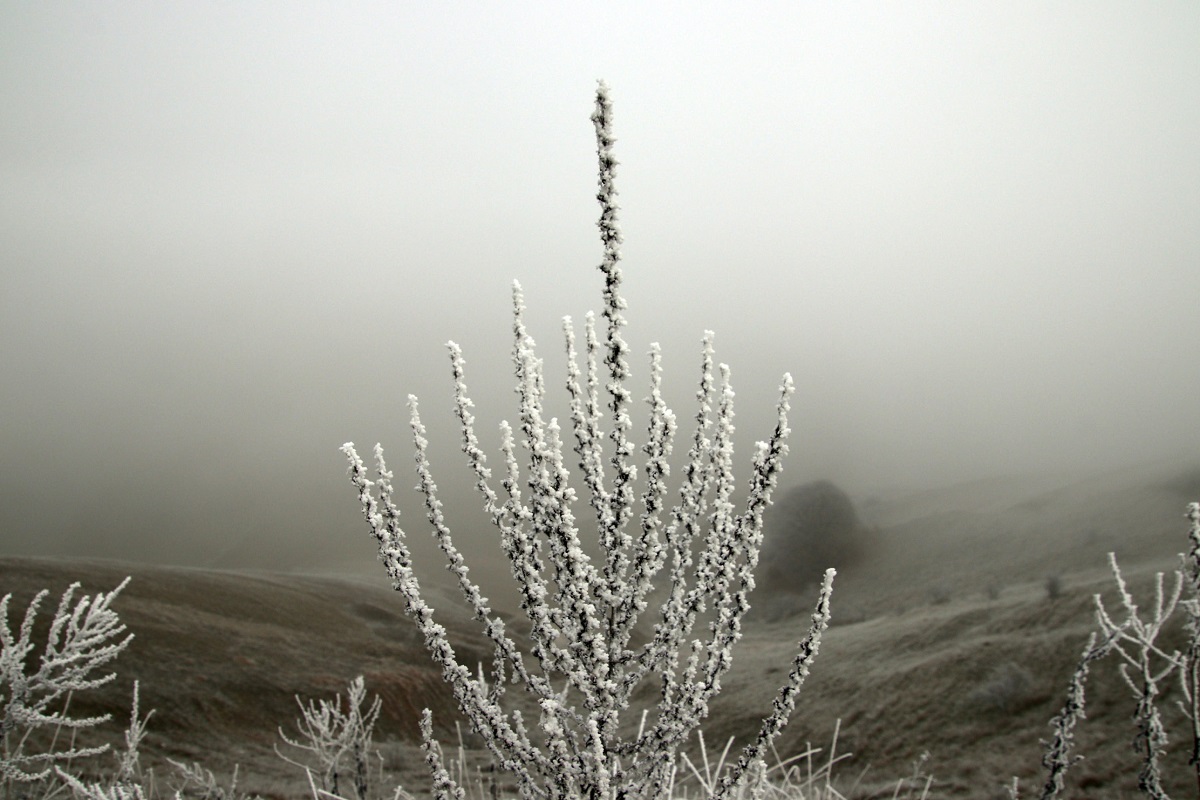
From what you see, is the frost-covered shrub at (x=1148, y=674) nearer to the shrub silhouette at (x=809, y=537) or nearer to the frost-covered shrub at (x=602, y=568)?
the frost-covered shrub at (x=602, y=568)

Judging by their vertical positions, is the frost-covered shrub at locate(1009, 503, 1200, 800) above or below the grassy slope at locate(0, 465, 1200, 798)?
above

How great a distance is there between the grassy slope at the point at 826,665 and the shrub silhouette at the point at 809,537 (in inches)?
1131

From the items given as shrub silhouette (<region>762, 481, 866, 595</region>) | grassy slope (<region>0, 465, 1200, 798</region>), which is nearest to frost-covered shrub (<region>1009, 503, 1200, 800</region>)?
grassy slope (<region>0, 465, 1200, 798</region>)

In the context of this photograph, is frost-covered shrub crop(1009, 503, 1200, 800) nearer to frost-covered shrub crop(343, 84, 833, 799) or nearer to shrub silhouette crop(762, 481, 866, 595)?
frost-covered shrub crop(343, 84, 833, 799)

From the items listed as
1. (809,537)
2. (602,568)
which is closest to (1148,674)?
(602,568)

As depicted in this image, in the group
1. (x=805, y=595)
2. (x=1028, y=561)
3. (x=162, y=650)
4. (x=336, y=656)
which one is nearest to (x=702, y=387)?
(x=162, y=650)

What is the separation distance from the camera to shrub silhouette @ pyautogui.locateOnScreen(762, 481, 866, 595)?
95438 millimetres

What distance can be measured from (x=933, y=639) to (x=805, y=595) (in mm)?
58396

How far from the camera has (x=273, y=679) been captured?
121 feet

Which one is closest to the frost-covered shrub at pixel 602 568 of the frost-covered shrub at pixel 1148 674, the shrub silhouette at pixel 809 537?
the frost-covered shrub at pixel 1148 674

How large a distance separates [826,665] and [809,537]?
65777 mm

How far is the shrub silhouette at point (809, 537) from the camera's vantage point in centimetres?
9544

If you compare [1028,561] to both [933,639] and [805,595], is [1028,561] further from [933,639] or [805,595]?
[933,639]

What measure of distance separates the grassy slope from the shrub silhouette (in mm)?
28723
